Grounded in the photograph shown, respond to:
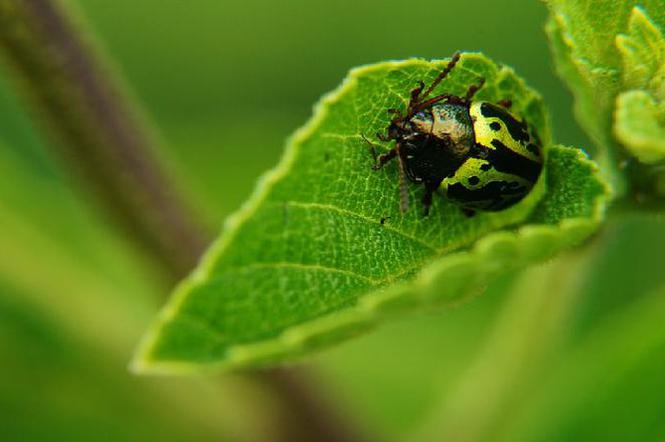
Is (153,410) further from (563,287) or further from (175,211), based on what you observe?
(563,287)

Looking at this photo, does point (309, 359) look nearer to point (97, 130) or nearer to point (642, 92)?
point (97, 130)

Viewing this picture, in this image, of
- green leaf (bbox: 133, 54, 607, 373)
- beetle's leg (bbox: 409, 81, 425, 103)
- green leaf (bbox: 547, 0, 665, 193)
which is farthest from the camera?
beetle's leg (bbox: 409, 81, 425, 103)

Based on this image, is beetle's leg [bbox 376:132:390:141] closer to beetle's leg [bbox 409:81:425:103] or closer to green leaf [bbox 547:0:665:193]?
beetle's leg [bbox 409:81:425:103]

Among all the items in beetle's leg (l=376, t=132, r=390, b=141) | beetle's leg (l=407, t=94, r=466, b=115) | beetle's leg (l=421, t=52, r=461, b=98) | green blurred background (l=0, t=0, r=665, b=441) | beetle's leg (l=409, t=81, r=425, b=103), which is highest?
beetle's leg (l=421, t=52, r=461, b=98)

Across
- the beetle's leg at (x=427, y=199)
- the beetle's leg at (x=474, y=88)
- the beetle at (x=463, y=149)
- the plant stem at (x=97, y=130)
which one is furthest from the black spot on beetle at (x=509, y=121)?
the plant stem at (x=97, y=130)

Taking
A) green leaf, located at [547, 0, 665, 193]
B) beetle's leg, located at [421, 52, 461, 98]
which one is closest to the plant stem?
beetle's leg, located at [421, 52, 461, 98]

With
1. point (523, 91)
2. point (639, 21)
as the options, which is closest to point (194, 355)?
point (523, 91)

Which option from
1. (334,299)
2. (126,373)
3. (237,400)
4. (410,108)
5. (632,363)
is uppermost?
(410,108)
